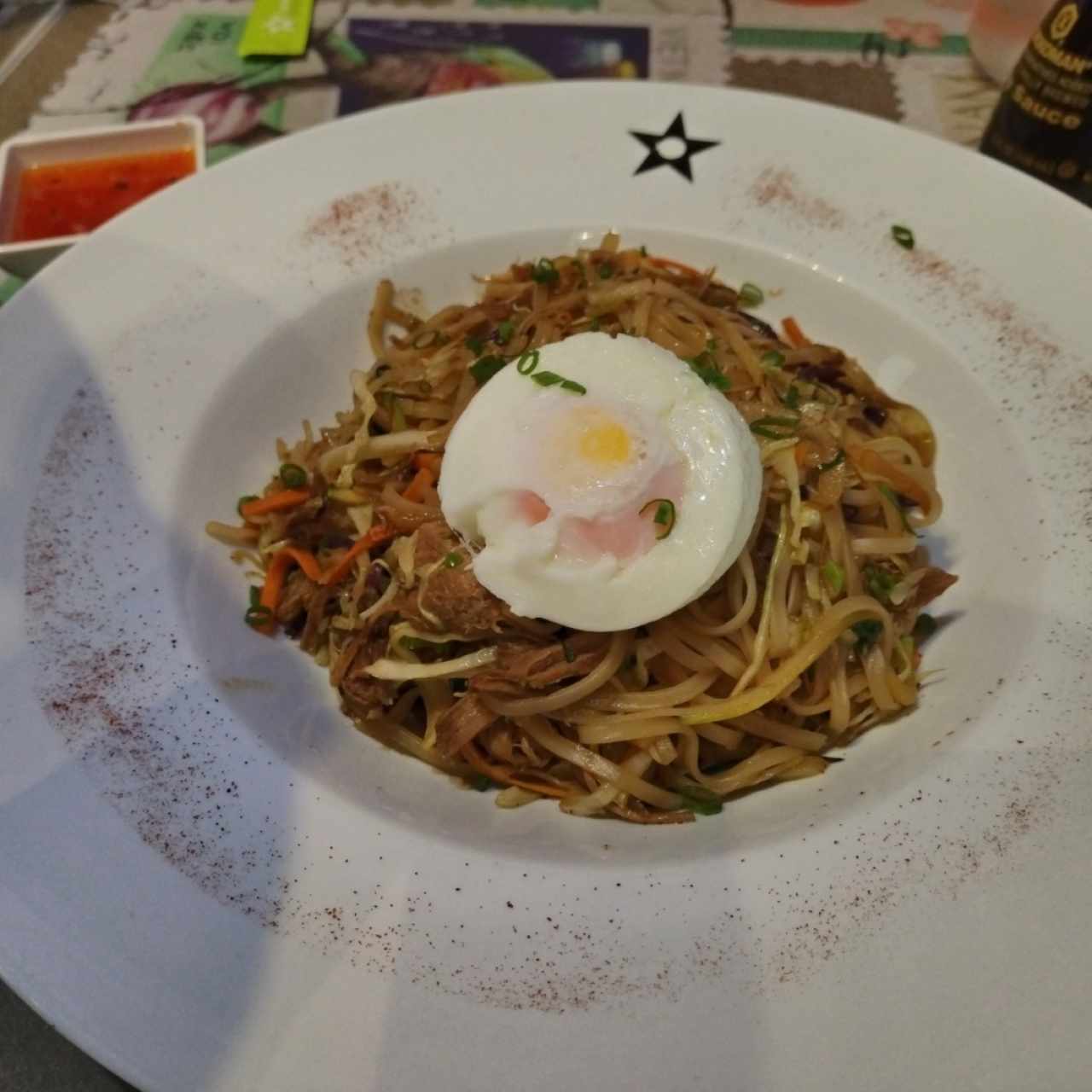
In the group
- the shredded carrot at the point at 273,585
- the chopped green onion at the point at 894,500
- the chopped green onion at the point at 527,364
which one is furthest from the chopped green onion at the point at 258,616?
the chopped green onion at the point at 894,500

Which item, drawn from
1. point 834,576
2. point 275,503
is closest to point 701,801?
point 834,576

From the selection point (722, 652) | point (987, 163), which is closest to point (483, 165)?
point (987, 163)

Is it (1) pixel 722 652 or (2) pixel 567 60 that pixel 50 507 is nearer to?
(1) pixel 722 652

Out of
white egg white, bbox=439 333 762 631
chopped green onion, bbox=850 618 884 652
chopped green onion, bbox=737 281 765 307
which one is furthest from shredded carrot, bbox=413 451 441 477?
chopped green onion, bbox=737 281 765 307

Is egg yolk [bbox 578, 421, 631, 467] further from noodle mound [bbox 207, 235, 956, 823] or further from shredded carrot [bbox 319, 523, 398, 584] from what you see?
shredded carrot [bbox 319, 523, 398, 584]

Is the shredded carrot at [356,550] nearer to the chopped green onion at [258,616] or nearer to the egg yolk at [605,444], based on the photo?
the chopped green onion at [258,616]

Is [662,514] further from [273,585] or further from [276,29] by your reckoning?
[276,29]
